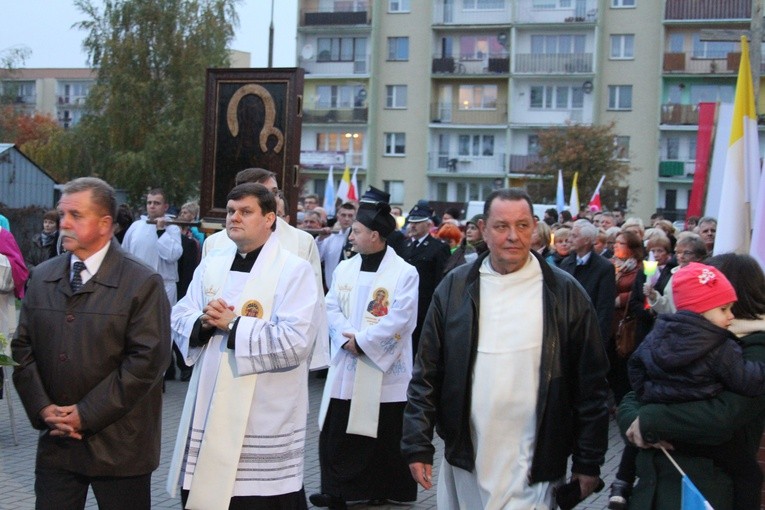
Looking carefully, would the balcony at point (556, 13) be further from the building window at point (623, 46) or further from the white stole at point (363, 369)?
the white stole at point (363, 369)

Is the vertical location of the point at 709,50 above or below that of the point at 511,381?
above

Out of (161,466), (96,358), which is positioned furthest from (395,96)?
(96,358)

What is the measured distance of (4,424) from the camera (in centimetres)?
1041

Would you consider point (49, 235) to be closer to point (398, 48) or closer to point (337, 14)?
point (398, 48)

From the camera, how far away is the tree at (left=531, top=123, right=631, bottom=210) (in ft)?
151

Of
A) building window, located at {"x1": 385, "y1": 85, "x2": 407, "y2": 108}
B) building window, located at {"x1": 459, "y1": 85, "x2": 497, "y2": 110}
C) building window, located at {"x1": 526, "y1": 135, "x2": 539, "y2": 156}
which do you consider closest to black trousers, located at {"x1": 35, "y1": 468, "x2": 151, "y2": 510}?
building window, located at {"x1": 526, "y1": 135, "x2": 539, "y2": 156}

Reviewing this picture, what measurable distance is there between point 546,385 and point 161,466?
198 inches

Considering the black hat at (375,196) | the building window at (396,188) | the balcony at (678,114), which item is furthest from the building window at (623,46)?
the black hat at (375,196)

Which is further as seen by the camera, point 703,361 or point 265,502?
point 265,502

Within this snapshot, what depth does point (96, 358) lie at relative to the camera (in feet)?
16.0

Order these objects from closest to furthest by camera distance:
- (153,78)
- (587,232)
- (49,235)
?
(587,232) < (49,235) < (153,78)

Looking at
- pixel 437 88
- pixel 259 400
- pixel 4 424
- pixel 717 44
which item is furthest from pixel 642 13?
pixel 259 400

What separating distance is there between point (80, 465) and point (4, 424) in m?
6.01

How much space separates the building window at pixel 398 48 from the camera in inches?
2184
